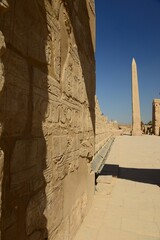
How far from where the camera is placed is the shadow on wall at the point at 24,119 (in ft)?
4.76

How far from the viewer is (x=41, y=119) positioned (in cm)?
197

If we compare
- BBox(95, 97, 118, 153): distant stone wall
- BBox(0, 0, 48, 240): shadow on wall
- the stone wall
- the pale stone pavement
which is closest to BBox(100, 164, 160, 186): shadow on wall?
the pale stone pavement

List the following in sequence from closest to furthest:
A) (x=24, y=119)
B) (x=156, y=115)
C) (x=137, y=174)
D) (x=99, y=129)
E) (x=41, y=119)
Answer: (x=24, y=119)
(x=41, y=119)
(x=137, y=174)
(x=99, y=129)
(x=156, y=115)

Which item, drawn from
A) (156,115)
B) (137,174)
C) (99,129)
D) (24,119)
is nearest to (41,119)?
(24,119)

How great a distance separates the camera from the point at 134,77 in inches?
1393

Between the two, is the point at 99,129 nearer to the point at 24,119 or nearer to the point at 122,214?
the point at 122,214

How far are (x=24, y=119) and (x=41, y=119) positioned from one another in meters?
0.31

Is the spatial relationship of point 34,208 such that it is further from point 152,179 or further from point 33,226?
point 152,179

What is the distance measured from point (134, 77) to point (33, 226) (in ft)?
116

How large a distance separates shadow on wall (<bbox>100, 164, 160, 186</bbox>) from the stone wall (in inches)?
136

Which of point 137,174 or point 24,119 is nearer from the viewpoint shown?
point 24,119

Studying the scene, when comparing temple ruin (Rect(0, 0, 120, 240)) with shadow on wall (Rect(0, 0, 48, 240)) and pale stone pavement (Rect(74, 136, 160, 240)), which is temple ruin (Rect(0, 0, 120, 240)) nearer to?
shadow on wall (Rect(0, 0, 48, 240))

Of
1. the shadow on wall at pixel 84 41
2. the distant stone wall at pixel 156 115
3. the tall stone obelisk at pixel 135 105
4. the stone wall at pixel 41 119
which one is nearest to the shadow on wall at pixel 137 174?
the shadow on wall at pixel 84 41

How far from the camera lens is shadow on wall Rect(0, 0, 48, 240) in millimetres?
1451
